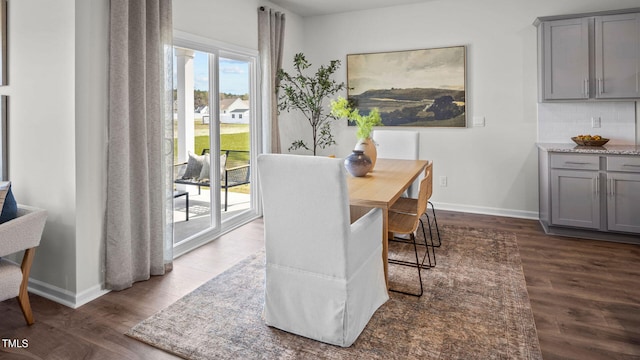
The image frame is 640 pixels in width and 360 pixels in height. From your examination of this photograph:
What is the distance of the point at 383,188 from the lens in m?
2.67

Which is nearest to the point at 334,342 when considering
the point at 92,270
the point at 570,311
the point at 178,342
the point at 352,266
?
the point at 352,266

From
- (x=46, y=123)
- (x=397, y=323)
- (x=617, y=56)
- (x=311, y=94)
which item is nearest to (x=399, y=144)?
(x=311, y=94)

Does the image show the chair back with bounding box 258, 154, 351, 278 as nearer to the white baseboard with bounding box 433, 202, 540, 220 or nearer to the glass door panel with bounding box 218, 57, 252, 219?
the glass door panel with bounding box 218, 57, 252, 219

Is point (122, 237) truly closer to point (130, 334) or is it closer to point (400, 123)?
point (130, 334)

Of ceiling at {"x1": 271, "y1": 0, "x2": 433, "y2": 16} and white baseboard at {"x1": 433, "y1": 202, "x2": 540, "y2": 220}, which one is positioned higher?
ceiling at {"x1": 271, "y1": 0, "x2": 433, "y2": 16}

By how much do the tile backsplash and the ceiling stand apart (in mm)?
2094

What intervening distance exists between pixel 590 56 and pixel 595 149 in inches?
38.0

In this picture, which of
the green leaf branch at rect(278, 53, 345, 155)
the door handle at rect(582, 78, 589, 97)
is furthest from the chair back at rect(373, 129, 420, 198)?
the door handle at rect(582, 78, 589, 97)

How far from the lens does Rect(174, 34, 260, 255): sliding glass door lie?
12.2 feet

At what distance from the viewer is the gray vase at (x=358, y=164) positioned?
307 centimetres

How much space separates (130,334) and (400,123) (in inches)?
159

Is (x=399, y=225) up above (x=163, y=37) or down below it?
below

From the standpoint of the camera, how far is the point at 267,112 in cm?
482

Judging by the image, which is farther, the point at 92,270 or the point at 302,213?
the point at 92,270
